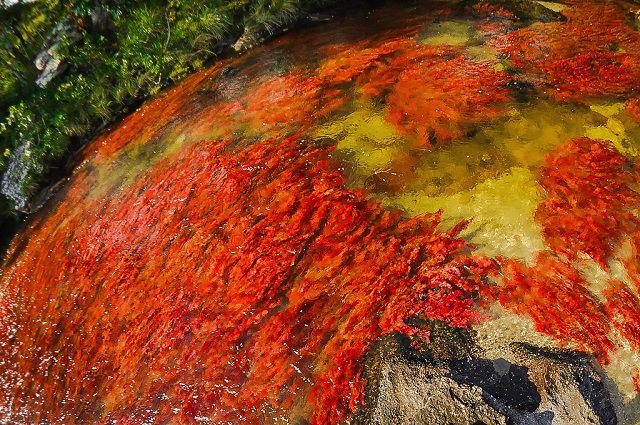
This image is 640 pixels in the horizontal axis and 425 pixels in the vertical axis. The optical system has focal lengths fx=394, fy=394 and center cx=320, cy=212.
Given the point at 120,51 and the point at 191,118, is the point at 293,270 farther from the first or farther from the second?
the point at 120,51

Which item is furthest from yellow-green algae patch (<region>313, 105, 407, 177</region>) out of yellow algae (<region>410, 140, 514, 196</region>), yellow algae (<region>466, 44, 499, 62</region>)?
yellow algae (<region>466, 44, 499, 62</region>)

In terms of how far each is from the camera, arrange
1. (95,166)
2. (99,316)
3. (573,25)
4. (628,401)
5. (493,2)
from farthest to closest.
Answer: (493,2)
(573,25)
(95,166)
(99,316)
(628,401)

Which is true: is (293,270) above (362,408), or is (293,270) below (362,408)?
above

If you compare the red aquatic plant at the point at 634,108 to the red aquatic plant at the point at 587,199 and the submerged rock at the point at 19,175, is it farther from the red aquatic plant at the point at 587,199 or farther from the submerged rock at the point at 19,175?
the submerged rock at the point at 19,175

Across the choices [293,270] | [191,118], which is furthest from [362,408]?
[191,118]

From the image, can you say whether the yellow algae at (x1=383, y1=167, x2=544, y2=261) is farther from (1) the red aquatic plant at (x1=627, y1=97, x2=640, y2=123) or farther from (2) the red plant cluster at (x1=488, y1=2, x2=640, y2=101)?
(2) the red plant cluster at (x1=488, y1=2, x2=640, y2=101)
